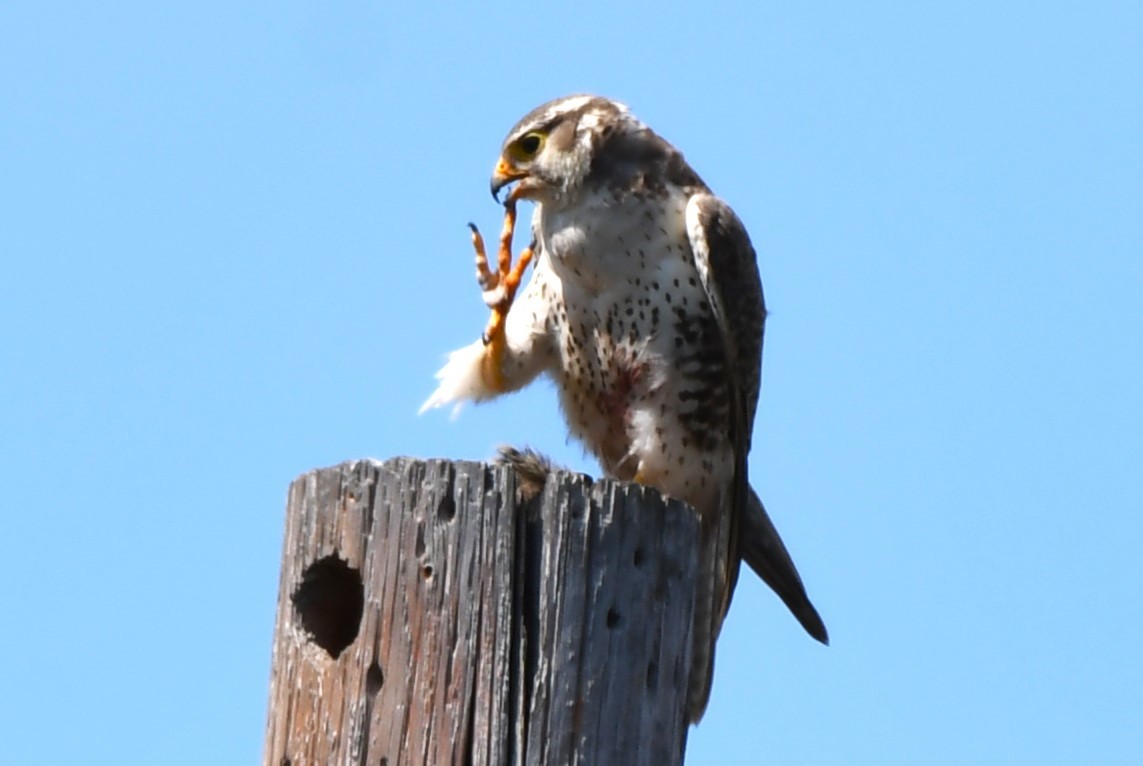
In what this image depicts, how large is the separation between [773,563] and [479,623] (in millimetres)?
2667

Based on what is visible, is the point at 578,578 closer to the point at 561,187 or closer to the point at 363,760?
the point at 363,760

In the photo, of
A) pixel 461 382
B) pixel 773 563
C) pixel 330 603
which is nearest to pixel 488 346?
pixel 461 382

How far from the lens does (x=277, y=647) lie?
9.77 feet

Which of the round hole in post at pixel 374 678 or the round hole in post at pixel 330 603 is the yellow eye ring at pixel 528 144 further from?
the round hole in post at pixel 374 678

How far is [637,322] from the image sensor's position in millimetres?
4941

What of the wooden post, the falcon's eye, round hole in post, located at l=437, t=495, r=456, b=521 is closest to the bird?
the falcon's eye

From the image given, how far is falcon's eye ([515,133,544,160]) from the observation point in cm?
525

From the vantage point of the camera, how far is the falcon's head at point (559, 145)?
16.9ft

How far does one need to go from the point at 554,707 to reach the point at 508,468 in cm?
41

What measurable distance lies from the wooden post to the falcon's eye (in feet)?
8.06

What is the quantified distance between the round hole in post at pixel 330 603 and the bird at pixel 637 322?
1953 mm

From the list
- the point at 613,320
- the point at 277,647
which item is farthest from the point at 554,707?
the point at 613,320

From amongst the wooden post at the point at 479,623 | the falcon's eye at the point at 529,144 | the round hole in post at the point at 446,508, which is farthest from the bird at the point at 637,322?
the round hole in post at the point at 446,508

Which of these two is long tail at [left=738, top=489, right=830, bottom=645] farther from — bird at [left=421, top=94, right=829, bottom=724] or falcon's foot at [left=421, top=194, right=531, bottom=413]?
falcon's foot at [left=421, top=194, right=531, bottom=413]
